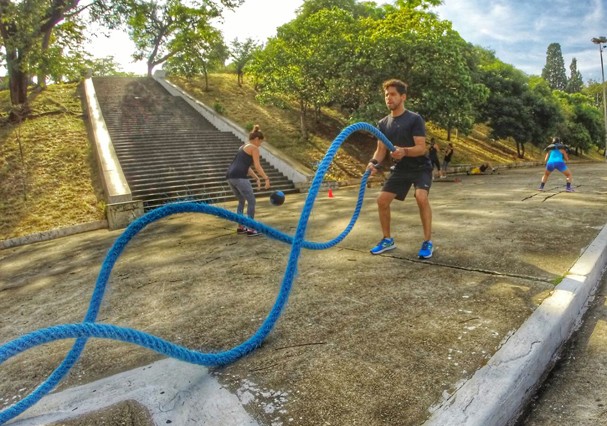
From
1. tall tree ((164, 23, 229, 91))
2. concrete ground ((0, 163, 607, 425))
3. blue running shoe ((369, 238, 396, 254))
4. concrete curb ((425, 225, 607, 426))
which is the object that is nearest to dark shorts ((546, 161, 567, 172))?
concrete ground ((0, 163, 607, 425))

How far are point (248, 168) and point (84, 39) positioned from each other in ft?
59.7

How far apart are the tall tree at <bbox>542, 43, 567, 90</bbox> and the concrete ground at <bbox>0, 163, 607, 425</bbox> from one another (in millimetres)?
93529

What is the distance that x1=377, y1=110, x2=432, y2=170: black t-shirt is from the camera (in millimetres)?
3996

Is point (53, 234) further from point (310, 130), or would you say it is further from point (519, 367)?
point (310, 130)

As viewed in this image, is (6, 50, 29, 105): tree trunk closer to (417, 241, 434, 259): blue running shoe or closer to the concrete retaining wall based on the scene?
the concrete retaining wall

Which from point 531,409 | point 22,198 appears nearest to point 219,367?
point 531,409

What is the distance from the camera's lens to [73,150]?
13.2 m

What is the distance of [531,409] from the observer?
1.83m

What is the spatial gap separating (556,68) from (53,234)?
99.4 meters

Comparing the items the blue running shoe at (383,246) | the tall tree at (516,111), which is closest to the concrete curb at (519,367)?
→ the blue running shoe at (383,246)

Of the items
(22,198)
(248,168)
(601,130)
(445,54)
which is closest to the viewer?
(248,168)

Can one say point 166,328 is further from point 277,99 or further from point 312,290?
point 277,99

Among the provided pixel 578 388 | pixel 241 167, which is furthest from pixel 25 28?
pixel 578 388

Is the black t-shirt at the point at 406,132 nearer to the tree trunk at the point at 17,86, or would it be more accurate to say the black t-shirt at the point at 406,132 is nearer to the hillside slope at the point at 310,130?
the hillside slope at the point at 310,130
